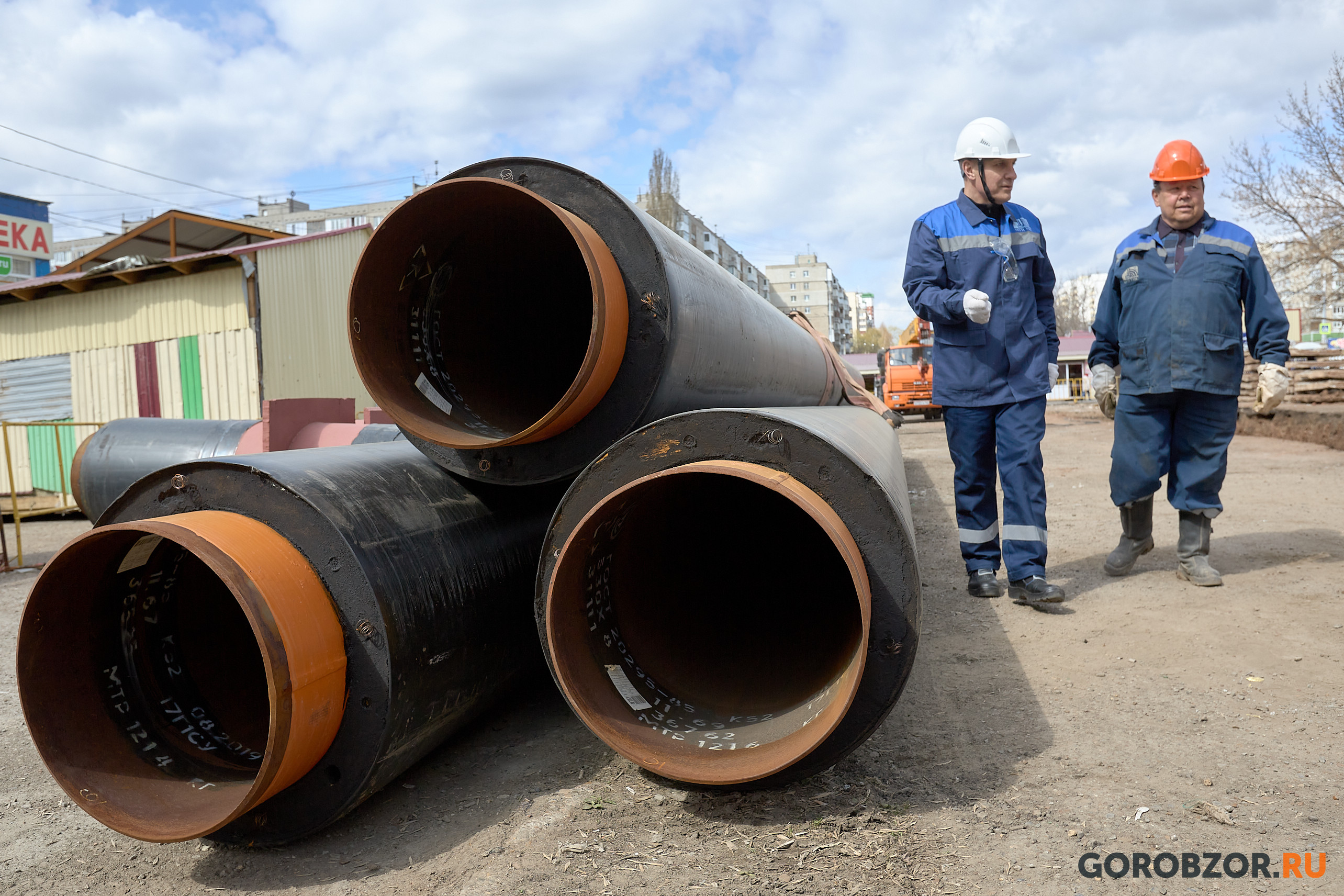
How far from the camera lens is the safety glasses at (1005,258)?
3576 mm

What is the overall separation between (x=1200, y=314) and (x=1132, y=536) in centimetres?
106

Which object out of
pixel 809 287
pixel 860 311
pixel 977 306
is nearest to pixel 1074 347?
pixel 977 306

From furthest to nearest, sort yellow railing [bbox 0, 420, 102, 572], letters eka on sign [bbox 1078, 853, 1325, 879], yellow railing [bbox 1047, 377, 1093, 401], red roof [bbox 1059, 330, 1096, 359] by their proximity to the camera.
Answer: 1. red roof [bbox 1059, 330, 1096, 359]
2. yellow railing [bbox 1047, 377, 1093, 401]
3. yellow railing [bbox 0, 420, 102, 572]
4. letters eka on sign [bbox 1078, 853, 1325, 879]

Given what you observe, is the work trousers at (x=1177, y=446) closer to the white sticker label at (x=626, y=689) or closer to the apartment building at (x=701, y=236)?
the white sticker label at (x=626, y=689)

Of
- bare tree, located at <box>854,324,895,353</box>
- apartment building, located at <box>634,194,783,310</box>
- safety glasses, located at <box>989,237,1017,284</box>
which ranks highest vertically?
apartment building, located at <box>634,194,783,310</box>

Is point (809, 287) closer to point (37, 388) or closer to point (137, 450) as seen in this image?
point (37, 388)

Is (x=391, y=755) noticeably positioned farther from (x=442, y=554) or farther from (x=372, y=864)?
(x=442, y=554)

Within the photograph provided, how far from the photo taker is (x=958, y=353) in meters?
3.61

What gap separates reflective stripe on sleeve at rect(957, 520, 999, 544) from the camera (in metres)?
3.70

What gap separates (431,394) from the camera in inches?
95.1

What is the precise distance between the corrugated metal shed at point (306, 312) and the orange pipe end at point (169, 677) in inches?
362

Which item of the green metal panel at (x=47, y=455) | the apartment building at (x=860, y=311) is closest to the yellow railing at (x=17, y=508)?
the green metal panel at (x=47, y=455)

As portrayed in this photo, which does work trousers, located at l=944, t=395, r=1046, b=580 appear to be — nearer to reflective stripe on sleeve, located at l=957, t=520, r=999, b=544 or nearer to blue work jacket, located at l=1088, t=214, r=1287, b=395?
reflective stripe on sleeve, located at l=957, t=520, r=999, b=544

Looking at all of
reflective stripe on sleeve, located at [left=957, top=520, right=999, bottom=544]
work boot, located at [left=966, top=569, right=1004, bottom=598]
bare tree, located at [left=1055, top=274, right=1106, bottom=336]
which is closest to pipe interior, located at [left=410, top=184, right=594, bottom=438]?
reflective stripe on sleeve, located at [left=957, top=520, right=999, bottom=544]
